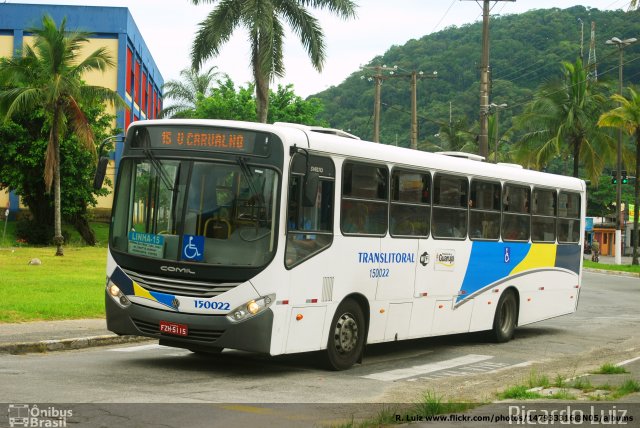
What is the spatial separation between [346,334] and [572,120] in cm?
4275

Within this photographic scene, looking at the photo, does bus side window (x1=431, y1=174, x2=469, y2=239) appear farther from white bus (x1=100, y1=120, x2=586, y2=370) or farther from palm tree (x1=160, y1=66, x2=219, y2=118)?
palm tree (x1=160, y1=66, x2=219, y2=118)

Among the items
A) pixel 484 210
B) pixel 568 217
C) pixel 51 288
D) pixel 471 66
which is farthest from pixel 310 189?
pixel 471 66

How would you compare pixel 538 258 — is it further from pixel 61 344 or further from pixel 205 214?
pixel 61 344

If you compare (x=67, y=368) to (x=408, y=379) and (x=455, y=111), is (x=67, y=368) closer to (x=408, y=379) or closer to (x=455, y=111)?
(x=408, y=379)

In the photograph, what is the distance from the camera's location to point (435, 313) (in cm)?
1512

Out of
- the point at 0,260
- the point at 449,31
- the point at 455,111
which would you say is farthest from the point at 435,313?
the point at 449,31

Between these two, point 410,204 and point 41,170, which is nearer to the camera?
point 410,204

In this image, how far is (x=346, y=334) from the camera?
42.1 ft

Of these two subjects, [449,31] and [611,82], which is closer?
[611,82]

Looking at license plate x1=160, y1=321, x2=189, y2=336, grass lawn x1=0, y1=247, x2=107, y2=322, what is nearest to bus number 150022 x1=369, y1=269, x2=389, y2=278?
license plate x1=160, y1=321, x2=189, y2=336

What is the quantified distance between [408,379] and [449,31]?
3148 inches

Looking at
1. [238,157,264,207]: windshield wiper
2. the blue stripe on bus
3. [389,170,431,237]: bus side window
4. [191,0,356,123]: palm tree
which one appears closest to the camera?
[238,157,264,207]: windshield wiper

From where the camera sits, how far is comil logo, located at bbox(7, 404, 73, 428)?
26.5ft

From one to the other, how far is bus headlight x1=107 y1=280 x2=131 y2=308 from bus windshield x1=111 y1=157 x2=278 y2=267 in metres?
0.46
